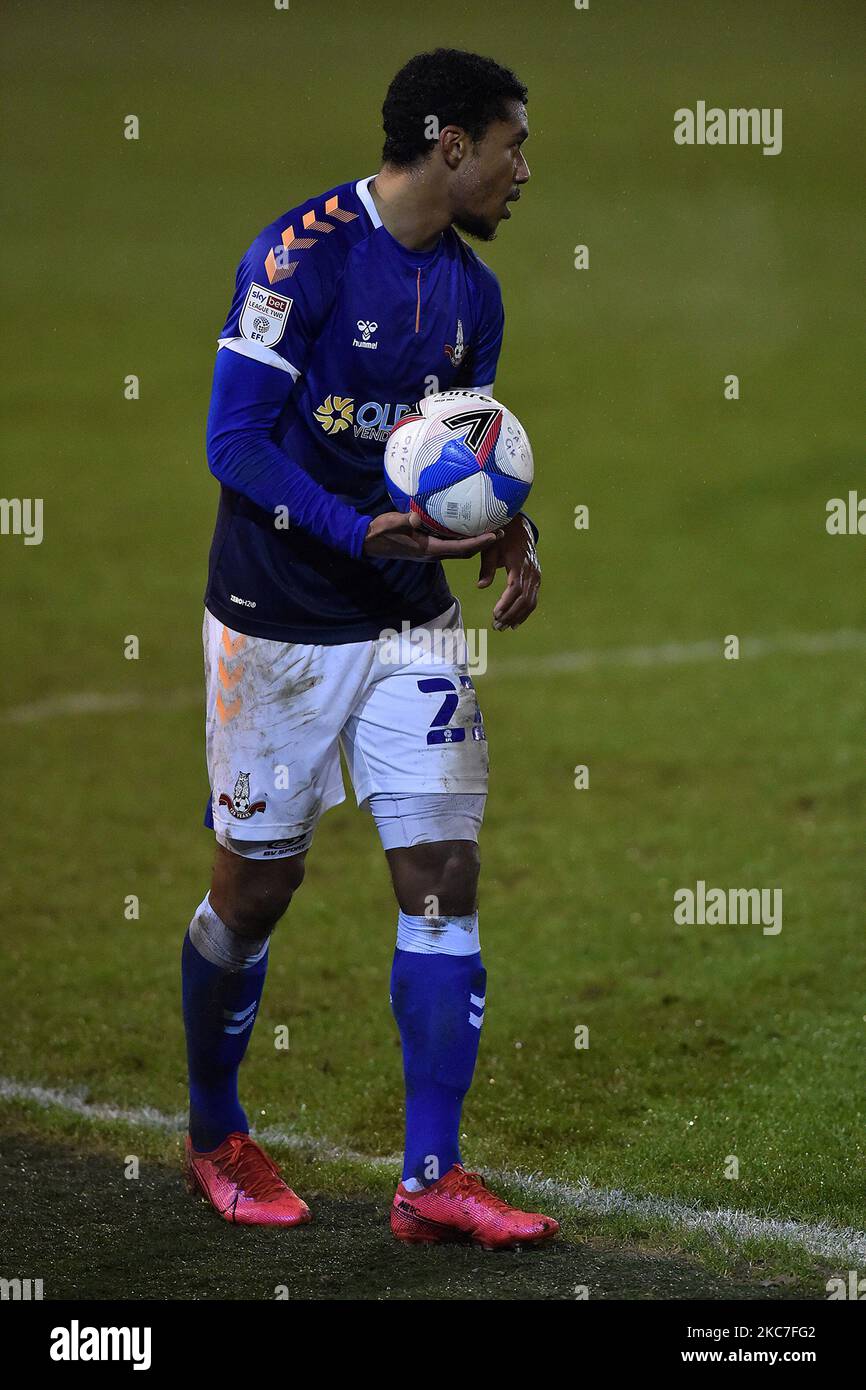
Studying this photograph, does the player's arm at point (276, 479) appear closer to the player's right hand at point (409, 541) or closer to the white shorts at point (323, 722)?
the player's right hand at point (409, 541)

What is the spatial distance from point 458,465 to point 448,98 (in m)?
0.84

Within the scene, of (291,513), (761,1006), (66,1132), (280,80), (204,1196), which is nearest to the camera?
(291,513)

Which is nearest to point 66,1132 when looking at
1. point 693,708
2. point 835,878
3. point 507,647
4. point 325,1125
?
point 325,1125

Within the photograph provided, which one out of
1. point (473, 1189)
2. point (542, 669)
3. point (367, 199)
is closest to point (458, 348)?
point (367, 199)

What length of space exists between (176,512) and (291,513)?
489 inches

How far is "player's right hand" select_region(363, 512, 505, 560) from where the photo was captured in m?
4.31

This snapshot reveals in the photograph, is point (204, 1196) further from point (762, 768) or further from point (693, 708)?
point (693, 708)

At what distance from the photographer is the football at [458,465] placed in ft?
14.1

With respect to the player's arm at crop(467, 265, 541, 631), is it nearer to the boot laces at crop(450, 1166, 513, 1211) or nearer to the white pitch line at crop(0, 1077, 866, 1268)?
the boot laces at crop(450, 1166, 513, 1211)

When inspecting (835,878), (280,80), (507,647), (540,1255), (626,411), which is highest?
(280,80)

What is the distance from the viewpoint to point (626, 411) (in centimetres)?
2014

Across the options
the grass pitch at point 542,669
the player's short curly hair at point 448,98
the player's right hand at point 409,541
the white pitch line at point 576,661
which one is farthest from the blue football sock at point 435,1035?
the white pitch line at point 576,661

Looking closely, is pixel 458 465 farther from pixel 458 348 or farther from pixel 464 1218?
pixel 464 1218

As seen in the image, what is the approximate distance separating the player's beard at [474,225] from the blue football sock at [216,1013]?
1.72 metres
